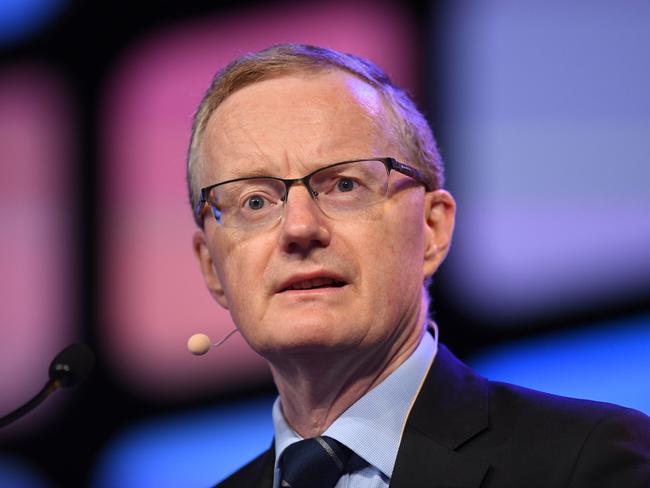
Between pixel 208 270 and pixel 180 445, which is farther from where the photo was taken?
pixel 180 445

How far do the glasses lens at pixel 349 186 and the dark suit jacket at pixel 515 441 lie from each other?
39cm

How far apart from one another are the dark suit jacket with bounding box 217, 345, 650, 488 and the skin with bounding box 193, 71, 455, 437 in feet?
0.56

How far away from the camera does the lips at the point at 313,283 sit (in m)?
1.73

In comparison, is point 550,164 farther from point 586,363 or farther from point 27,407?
point 27,407

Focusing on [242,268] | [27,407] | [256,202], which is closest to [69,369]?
[27,407]

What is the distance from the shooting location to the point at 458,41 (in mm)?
2582

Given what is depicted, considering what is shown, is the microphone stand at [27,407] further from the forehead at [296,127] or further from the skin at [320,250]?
the forehead at [296,127]

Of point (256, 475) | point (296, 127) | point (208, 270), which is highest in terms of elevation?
point (296, 127)

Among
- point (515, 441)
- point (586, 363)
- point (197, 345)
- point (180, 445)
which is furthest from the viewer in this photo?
point (180, 445)

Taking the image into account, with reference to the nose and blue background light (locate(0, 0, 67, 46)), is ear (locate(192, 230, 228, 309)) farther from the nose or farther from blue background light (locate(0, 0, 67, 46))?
blue background light (locate(0, 0, 67, 46))

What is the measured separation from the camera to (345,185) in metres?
1.82

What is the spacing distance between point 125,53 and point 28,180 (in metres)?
0.51

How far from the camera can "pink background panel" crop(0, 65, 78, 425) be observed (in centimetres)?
281

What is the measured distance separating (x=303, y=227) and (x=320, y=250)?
6 centimetres
